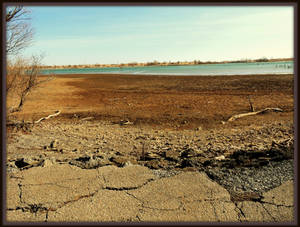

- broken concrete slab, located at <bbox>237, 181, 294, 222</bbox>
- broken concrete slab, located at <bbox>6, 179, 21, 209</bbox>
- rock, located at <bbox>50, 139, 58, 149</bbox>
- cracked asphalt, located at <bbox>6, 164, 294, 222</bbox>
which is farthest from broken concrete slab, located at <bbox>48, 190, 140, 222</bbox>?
rock, located at <bbox>50, 139, 58, 149</bbox>

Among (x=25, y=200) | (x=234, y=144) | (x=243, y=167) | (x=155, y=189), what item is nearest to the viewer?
(x=25, y=200)

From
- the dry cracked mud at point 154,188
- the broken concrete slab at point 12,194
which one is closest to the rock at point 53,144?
the dry cracked mud at point 154,188

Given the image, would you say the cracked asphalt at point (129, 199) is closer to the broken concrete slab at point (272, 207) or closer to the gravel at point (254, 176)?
the broken concrete slab at point (272, 207)

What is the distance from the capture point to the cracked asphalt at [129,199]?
3.04 metres

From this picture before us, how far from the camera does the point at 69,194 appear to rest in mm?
3443

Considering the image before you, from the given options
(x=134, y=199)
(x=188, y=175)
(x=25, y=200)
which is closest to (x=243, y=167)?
(x=188, y=175)

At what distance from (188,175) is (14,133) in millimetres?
6104

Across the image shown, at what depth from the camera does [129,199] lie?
132 inches

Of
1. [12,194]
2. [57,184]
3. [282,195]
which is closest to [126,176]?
[57,184]

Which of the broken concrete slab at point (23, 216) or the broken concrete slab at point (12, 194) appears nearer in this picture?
the broken concrete slab at point (23, 216)

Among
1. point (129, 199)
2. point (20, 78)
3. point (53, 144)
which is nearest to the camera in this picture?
point (129, 199)

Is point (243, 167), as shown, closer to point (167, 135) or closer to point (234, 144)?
point (234, 144)

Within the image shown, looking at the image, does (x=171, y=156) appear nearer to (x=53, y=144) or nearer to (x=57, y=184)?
(x=57, y=184)

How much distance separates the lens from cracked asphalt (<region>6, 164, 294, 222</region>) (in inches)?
120
